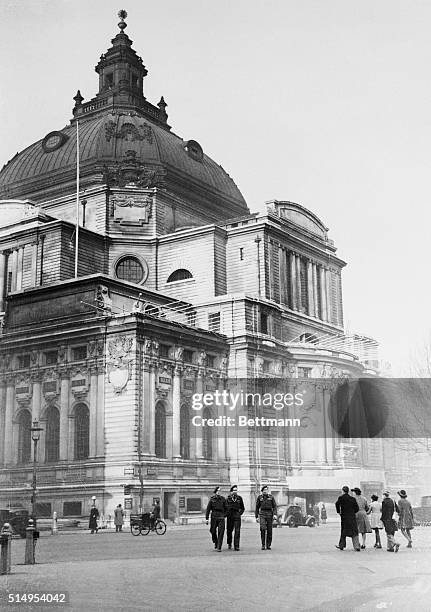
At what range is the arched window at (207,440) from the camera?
36.5 metres

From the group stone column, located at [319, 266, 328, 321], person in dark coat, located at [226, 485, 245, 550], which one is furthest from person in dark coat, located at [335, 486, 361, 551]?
stone column, located at [319, 266, 328, 321]

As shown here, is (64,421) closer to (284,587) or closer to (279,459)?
(279,459)

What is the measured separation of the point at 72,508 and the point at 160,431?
460 cm

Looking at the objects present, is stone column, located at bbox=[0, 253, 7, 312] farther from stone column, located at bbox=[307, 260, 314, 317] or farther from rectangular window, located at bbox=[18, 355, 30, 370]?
stone column, located at bbox=[307, 260, 314, 317]

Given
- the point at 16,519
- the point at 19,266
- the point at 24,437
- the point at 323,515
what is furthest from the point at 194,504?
the point at 19,266

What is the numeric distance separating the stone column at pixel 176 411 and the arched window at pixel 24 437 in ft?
19.8

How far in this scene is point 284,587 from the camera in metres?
12.5

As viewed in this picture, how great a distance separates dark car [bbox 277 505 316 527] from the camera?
105 feet

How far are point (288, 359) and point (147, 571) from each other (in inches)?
1128

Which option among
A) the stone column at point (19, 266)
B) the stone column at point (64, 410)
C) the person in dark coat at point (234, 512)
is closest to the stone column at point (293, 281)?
the stone column at point (19, 266)

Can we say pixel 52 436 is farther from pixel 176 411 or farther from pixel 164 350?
pixel 164 350

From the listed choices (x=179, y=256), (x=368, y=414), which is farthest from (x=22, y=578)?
(x=179, y=256)

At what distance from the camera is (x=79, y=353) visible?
36.3 meters

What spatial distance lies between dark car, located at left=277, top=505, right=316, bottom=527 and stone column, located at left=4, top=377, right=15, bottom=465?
11598 mm
